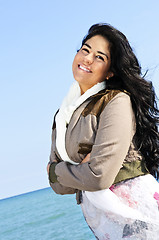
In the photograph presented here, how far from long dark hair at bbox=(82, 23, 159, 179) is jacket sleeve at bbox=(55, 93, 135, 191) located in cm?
11

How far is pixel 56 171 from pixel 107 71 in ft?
1.92

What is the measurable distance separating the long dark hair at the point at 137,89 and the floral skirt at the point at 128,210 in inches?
7.4

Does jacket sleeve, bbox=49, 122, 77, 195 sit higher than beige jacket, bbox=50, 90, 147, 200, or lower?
lower

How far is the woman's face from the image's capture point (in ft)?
7.75

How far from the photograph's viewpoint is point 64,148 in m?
2.28

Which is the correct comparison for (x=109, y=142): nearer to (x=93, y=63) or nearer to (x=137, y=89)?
(x=137, y=89)

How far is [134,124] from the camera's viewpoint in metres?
2.25

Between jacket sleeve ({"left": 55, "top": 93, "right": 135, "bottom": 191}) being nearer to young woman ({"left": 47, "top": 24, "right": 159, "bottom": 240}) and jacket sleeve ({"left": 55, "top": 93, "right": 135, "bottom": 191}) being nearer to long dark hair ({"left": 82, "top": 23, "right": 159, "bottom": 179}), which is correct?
young woman ({"left": 47, "top": 24, "right": 159, "bottom": 240})

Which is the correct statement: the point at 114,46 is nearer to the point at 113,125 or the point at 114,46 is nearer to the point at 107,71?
the point at 107,71

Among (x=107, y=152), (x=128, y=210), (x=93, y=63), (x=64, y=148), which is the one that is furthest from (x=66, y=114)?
(x=128, y=210)

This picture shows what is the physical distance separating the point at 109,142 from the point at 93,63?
50 centimetres

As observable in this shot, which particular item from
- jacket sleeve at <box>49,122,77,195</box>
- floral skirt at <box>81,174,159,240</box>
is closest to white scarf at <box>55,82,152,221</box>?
floral skirt at <box>81,174,159,240</box>

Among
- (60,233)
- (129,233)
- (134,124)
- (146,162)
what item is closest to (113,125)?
(134,124)

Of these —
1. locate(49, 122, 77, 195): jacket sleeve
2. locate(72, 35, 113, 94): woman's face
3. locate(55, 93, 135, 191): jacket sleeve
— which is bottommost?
locate(49, 122, 77, 195): jacket sleeve
